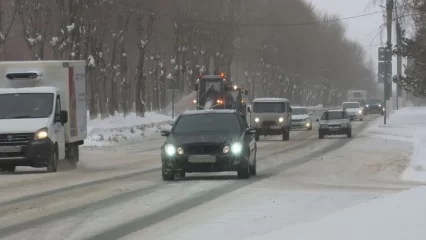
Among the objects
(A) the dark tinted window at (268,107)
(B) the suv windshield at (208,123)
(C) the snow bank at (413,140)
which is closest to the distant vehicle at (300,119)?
(C) the snow bank at (413,140)

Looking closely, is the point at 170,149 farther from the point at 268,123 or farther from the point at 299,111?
the point at 299,111

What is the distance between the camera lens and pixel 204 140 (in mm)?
21422

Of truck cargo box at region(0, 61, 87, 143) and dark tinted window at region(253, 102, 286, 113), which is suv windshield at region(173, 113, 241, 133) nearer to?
truck cargo box at region(0, 61, 87, 143)

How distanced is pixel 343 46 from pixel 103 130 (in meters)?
121

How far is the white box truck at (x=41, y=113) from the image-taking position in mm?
25234

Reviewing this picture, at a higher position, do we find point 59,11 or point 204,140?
point 59,11

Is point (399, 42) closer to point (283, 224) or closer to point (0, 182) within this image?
point (0, 182)

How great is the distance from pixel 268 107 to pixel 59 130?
79.0 feet

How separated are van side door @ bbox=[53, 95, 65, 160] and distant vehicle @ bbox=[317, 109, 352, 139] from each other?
24.8 meters

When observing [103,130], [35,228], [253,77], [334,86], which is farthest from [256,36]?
[35,228]

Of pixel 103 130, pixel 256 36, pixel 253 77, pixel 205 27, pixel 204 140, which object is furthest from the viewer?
pixel 253 77

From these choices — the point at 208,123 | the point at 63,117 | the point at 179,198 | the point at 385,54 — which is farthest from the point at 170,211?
the point at 385,54

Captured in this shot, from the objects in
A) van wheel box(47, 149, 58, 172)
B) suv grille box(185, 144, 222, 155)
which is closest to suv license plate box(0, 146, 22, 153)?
van wheel box(47, 149, 58, 172)

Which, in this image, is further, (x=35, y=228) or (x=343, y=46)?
(x=343, y=46)
